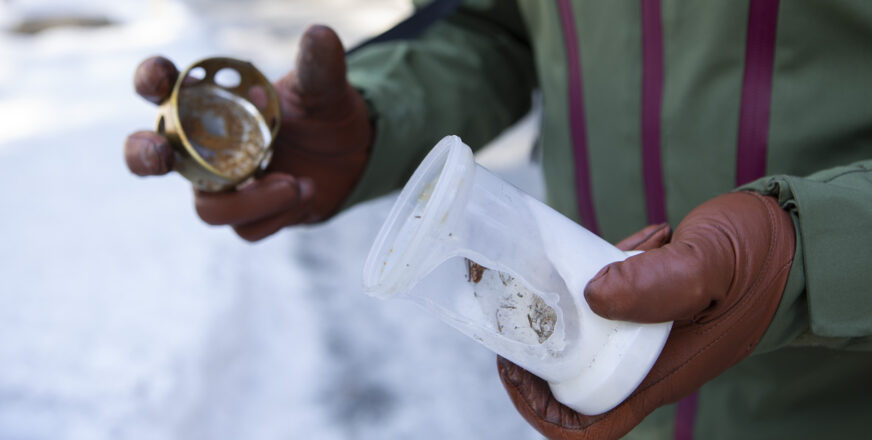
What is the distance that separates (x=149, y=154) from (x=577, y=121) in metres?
0.52

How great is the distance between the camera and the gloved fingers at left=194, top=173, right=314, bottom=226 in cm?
84

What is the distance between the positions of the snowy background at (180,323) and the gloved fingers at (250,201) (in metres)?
0.62

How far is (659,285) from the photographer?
50 centimetres

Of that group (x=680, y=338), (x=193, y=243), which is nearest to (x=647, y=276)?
(x=680, y=338)

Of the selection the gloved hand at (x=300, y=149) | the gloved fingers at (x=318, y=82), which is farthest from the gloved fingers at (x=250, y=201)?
the gloved fingers at (x=318, y=82)

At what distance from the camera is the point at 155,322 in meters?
1.48

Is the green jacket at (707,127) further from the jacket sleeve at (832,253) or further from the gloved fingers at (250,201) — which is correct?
the gloved fingers at (250,201)

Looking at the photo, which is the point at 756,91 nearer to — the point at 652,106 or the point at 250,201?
the point at 652,106

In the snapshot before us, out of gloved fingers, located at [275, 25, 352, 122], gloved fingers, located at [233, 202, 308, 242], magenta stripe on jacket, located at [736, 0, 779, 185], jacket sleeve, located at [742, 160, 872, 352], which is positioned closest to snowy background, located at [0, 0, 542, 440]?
gloved fingers, located at [233, 202, 308, 242]

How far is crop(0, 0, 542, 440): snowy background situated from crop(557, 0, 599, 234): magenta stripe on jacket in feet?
2.12

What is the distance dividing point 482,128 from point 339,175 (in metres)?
0.25

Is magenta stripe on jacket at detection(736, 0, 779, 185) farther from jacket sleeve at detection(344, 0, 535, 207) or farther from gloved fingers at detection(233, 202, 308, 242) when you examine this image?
gloved fingers at detection(233, 202, 308, 242)

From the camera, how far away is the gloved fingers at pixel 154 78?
812 millimetres

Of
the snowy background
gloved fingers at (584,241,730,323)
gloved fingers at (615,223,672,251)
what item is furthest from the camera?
the snowy background
